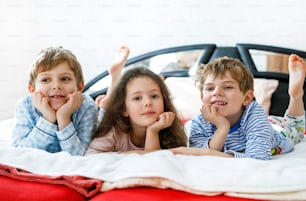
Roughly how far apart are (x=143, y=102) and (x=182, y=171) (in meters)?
0.40

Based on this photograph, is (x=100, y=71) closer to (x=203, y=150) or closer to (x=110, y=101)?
(x=110, y=101)

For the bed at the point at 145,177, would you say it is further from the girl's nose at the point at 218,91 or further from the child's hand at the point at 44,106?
the girl's nose at the point at 218,91

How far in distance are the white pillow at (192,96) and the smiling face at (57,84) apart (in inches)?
38.4

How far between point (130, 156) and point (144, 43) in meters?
1.76

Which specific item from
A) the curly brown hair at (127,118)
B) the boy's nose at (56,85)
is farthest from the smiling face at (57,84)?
the curly brown hair at (127,118)

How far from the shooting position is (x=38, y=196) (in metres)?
1.13

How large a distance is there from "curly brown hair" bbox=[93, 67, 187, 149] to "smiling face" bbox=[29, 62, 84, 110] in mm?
154

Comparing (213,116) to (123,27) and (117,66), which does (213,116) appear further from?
(123,27)

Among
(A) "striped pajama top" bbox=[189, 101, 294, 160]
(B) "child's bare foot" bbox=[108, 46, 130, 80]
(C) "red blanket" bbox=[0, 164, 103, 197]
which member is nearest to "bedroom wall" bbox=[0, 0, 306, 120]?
(B) "child's bare foot" bbox=[108, 46, 130, 80]

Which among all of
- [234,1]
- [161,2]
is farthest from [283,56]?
[161,2]

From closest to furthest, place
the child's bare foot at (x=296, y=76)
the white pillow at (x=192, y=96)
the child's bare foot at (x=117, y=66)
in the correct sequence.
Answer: the child's bare foot at (x=296, y=76) < the child's bare foot at (x=117, y=66) < the white pillow at (x=192, y=96)

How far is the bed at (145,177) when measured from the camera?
112 centimetres

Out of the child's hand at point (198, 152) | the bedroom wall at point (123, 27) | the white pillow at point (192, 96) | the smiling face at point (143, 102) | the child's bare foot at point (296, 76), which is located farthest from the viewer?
the bedroom wall at point (123, 27)

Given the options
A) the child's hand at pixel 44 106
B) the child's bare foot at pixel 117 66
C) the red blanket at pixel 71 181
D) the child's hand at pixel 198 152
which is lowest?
the red blanket at pixel 71 181
